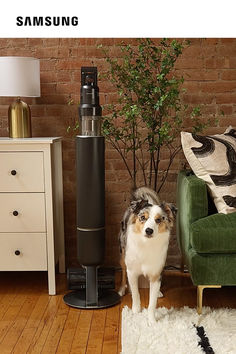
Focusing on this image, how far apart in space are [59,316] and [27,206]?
69 centimetres

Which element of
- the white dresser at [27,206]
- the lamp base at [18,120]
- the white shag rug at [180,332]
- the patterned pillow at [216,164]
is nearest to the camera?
the white shag rug at [180,332]

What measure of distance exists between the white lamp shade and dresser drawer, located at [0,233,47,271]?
0.87 meters

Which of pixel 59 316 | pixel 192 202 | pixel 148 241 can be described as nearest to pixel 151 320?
pixel 148 241

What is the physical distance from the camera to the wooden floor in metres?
2.31

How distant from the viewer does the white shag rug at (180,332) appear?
221cm

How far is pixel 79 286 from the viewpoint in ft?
9.72

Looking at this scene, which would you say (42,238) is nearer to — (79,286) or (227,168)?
(79,286)

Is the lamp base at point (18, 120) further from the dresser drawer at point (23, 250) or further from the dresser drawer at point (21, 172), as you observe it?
the dresser drawer at point (23, 250)

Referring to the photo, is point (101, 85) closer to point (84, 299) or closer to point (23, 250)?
point (23, 250)

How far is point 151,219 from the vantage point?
2484 mm
